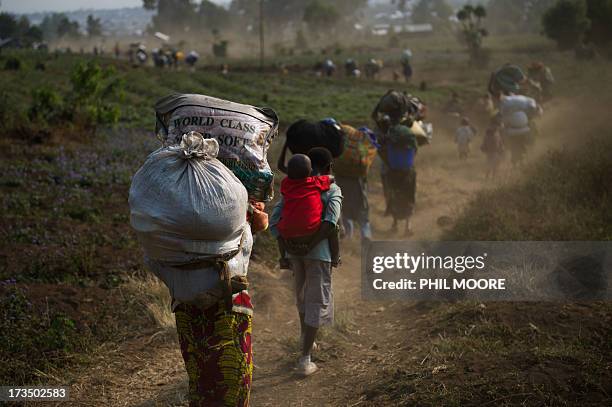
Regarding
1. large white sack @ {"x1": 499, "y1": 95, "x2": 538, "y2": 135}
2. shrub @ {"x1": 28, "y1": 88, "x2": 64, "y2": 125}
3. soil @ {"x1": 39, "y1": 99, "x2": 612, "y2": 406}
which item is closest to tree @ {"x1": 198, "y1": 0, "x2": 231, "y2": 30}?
shrub @ {"x1": 28, "y1": 88, "x2": 64, "y2": 125}

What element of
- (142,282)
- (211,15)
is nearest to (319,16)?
(211,15)

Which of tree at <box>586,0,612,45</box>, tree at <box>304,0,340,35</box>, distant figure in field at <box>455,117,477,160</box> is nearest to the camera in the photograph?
distant figure in field at <box>455,117,477,160</box>

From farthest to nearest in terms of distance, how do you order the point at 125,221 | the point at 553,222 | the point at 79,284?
the point at 125,221 → the point at 553,222 → the point at 79,284

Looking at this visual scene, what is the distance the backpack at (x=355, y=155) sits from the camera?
25.0 ft

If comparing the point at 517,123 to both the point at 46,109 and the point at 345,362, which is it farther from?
the point at 46,109

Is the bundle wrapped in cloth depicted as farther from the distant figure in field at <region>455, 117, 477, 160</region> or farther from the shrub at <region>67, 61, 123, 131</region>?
the distant figure in field at <region>455, 117, 477, 160</region>

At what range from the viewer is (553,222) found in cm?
763

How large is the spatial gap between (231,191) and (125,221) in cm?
560

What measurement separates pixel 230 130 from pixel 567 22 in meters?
40.9

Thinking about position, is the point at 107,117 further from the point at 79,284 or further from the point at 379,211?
the point at 79,284

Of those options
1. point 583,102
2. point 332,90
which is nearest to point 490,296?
point 583,102

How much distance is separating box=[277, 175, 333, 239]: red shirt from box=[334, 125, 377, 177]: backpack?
260 cm

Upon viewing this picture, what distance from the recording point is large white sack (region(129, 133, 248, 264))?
339cm

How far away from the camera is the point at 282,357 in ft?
18.4
